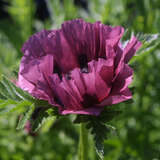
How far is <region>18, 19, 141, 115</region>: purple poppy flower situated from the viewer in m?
0.94

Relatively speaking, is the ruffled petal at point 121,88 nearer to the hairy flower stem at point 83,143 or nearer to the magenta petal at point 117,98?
the magenta petal at point 117,98

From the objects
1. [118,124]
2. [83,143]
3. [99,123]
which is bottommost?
[118,124]

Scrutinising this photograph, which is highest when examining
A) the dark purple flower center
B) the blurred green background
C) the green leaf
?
the dark purple flower center

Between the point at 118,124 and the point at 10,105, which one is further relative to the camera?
the point at 118,124

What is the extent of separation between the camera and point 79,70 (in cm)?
94

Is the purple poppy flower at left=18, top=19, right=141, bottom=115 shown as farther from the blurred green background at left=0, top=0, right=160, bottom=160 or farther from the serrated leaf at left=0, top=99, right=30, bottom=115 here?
the blurred green background at left=0, top=0, right=160, bottom=160

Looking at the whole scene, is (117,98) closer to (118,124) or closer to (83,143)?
(83,143)

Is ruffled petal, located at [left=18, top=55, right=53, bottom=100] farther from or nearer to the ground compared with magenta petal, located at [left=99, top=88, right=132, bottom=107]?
farther from the ground

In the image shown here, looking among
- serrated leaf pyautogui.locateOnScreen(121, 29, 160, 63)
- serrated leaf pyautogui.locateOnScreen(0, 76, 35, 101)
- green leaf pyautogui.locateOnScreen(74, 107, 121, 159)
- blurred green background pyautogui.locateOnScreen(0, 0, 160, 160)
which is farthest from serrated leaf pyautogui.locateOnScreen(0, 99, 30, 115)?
blurred green background pyautogui.locateOnScreen(0, 0, 160, 160)

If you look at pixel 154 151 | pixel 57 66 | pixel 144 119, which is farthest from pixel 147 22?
pixel 57 66

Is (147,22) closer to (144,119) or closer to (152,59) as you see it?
(152,59)

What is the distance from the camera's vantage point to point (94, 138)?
93 cm

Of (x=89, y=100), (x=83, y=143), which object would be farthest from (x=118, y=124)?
(x=89, y=100)

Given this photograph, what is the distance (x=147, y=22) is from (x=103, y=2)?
0.84ft
